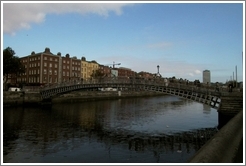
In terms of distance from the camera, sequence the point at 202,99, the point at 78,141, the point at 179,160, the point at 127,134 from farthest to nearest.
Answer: the point at 202,99, the point at 127,134, the point at 78,141, the point at 179,160

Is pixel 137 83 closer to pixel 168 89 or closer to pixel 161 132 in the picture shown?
pixel 168 89

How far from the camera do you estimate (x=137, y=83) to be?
32.6 metres

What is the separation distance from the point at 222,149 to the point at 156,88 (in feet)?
75.2

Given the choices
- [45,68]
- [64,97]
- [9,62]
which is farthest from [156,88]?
[45,68]

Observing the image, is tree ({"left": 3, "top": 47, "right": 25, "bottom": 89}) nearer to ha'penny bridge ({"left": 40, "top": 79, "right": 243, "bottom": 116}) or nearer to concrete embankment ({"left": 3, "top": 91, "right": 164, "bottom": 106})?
concrete embankment ({"left": 3, "top": 91, "right": 164, "bottom": 106})

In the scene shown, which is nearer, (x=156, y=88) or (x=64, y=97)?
(x=156, y=88)

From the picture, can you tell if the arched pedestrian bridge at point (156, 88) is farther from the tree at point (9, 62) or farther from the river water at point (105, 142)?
the tree at point (9, 62)

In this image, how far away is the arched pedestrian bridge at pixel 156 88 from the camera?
26.4m

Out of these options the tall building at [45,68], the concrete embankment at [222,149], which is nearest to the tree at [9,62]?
the tall building at [45,68]

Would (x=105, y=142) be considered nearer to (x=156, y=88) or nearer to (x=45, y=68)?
(x=156, y=88)


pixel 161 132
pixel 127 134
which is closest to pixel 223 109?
pixel 161 132

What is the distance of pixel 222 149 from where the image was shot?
28.8ft

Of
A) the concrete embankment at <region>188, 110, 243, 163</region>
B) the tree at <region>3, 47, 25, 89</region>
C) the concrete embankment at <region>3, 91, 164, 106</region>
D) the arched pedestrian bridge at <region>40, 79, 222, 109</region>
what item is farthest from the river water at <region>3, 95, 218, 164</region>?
the tree at <region>3, 47, 25, 89</region>

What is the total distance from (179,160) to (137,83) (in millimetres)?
19868
